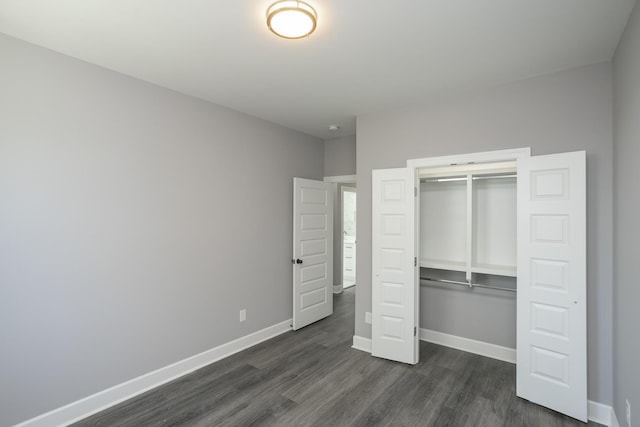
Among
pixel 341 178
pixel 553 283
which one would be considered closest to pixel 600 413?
pixel 553 283

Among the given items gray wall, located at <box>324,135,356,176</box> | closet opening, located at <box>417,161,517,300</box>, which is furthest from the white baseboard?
gray wall, located at <box>324,135,356,176</box>

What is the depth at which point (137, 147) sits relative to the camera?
2.87 m

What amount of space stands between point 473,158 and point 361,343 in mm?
2463

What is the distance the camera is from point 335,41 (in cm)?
226

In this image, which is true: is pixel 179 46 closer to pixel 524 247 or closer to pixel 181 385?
pixel 181 385

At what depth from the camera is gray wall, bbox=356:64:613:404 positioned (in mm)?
2521

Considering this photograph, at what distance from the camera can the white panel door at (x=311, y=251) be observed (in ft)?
14.7

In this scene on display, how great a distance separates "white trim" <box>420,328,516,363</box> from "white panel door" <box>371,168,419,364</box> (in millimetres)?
566

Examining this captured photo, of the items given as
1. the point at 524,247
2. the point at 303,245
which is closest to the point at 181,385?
the point at 303,245

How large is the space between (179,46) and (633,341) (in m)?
3.65

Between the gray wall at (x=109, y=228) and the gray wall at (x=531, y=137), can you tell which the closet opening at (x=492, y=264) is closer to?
the gray wall at (x=531, y=137)

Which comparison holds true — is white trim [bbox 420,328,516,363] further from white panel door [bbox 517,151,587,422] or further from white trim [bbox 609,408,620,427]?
white trim [bbox 609,408,620,427]

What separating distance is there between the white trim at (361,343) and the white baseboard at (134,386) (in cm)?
119

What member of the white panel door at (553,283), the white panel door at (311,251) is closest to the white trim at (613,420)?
the white panel door at (553,283)
